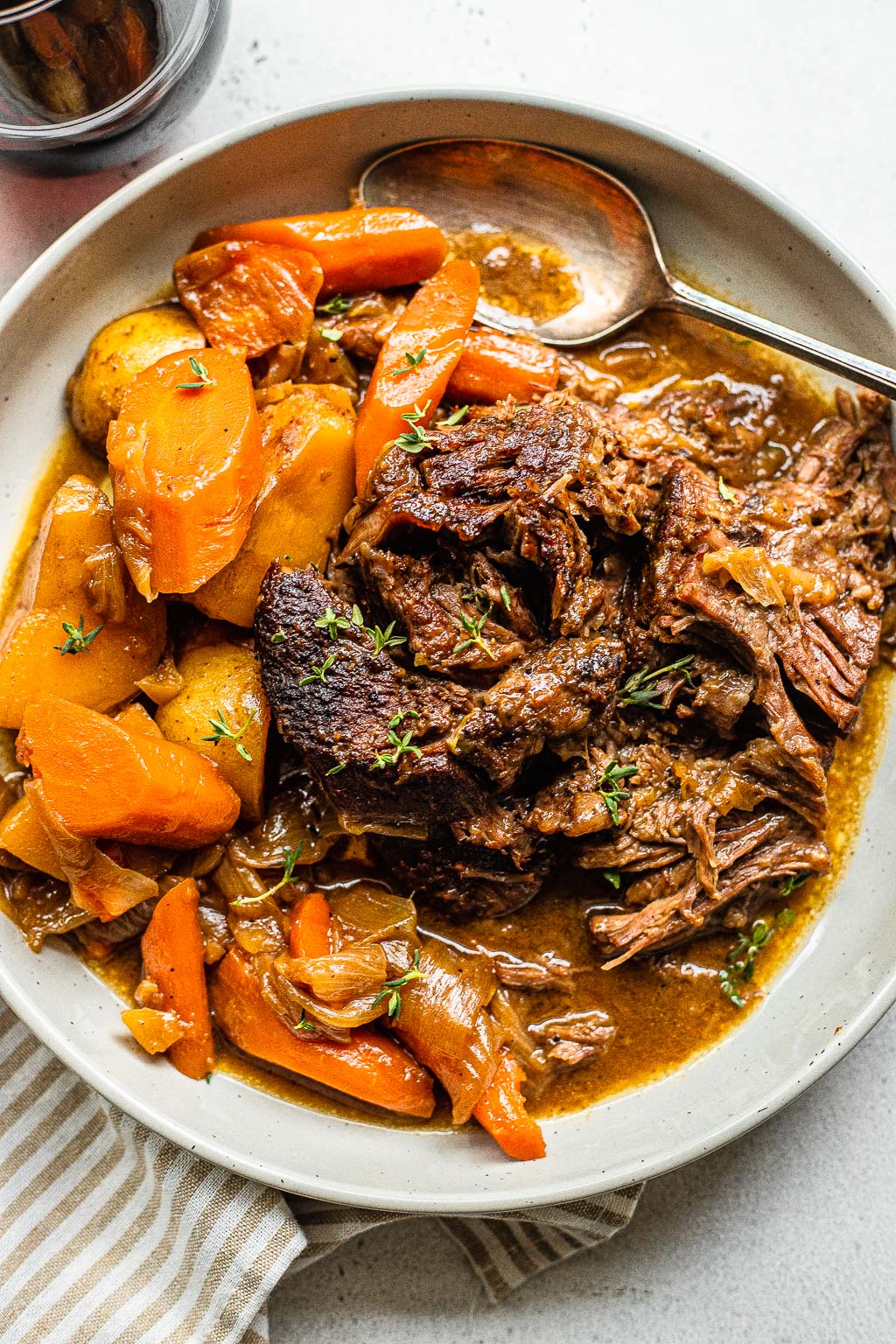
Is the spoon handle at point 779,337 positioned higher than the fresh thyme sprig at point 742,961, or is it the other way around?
the spoon handle at point 779,337

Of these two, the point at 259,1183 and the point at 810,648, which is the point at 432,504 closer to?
the point at 810,648

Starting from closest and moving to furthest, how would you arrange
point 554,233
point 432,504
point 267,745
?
point 432,504, point 267,745, point 554,233

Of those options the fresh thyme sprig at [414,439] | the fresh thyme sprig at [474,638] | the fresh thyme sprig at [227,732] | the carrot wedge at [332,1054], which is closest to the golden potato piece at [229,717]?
the fresh thyme sprig at [227,732]

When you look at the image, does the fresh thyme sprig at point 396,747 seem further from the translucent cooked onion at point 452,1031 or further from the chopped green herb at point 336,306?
the chopped green herb at point 336,306

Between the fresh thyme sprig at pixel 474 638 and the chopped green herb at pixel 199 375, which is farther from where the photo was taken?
the chopped green herb at pixel 199 375

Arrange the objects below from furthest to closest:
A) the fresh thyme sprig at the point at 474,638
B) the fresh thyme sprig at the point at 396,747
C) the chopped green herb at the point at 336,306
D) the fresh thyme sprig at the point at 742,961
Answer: the chopped green herb at the point at 336,306, the fresh thyme sprig at the point at 742,961, the fresh thyme sprig at the point at 474,638, the fresh thyme sprig at the point at 396,747

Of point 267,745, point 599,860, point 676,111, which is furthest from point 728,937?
point 676,111

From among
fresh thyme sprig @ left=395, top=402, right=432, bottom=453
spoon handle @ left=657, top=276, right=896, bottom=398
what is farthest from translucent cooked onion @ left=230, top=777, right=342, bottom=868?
spoon handle @ left=657, top=276, right=896, bottom=398

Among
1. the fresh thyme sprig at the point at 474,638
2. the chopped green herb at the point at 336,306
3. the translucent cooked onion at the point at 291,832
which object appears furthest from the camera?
the chopped green herb at the point at 336,306
